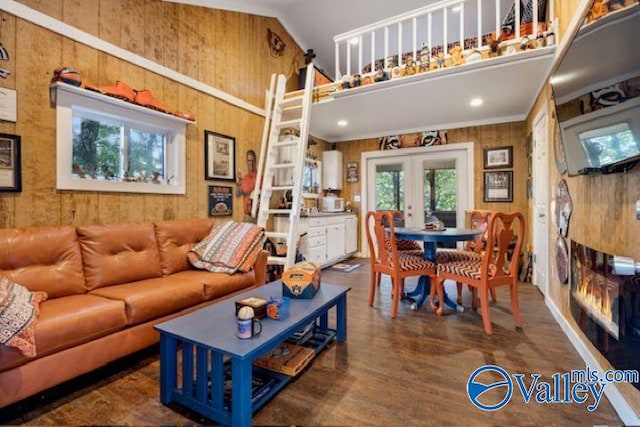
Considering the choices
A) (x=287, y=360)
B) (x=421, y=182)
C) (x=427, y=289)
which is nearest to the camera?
(x=287, y=360)

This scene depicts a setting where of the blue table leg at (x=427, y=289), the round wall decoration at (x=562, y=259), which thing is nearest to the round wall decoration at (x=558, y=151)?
the round wall decoration at (x=562, y=259)

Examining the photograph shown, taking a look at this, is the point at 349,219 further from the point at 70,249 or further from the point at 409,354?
the point at 70,249

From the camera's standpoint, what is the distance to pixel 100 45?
2363 millimetres

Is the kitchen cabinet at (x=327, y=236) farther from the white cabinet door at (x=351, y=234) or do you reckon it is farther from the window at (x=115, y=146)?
the window at (x=115, y=146)

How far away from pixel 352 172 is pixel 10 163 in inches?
181

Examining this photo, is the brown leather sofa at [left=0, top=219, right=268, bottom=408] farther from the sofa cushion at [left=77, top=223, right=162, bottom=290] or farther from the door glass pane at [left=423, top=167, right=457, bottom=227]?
the door glass pane at [left=423, top=167, right=457, bottom=227]

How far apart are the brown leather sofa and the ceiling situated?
2.56 meters

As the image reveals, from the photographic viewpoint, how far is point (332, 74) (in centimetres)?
622

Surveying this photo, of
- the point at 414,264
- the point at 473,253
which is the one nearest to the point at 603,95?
the point at 414,264

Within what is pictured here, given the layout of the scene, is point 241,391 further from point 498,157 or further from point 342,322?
point 498,157

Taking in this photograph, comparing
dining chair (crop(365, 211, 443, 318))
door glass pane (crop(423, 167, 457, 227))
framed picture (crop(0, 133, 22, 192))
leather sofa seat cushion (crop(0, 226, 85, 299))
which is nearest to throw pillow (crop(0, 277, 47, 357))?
leather sofa seat cushion (crop(0, 226, 85, 299))

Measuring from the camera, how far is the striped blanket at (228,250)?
8.43 ft

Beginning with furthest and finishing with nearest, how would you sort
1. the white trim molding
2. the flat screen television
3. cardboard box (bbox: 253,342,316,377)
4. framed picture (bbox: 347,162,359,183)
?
framed picture (bbox: 347,162,359,183)
the white trim molding
cardboard box (bbox: 253,342,316,377)
the flat screen television

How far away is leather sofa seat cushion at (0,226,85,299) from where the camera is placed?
67.9 inches
